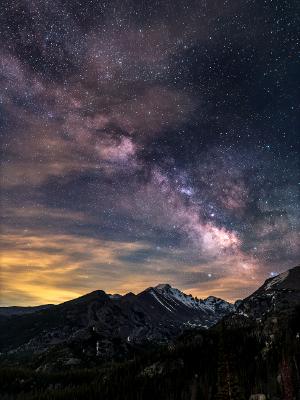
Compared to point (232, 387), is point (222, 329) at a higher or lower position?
higher

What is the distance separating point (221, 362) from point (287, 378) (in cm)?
5889

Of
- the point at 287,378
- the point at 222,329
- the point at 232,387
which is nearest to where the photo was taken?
the point at 232,387

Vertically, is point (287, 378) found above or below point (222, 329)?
below

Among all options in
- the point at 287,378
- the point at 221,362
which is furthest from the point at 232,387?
the point at 287,378

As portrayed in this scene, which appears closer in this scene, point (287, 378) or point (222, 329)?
point (222, 329)

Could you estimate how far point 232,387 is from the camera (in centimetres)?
4238

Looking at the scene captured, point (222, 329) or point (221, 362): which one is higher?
point (222, 329)

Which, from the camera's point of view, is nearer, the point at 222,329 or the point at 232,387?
the point at 232,387

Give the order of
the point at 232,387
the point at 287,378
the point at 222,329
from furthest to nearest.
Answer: the point at 287,378, the point at 222,329, the point at 232,387

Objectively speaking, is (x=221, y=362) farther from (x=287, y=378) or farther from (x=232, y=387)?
(x=287, y=378)

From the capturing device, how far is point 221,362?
47000 millimetres

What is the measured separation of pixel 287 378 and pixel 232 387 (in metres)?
62.4

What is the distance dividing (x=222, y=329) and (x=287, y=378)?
61.9m

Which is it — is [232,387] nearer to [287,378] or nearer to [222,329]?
[222,329]
